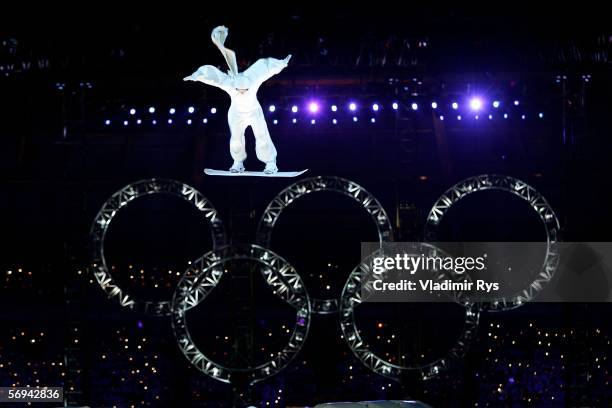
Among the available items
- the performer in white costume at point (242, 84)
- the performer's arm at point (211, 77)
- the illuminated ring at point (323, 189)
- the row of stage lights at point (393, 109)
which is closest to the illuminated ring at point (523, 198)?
the illuminated ring at point (323, 189)

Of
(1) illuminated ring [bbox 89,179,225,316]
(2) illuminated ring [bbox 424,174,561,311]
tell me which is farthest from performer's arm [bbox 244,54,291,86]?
(2) illuminated ring [bbox 424,174,561,311]

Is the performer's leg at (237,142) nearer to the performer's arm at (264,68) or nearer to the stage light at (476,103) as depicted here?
the performer's arm at (264,68)

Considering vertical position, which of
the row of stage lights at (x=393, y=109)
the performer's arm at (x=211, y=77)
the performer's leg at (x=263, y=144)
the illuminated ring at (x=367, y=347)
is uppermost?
the performer's arm at (x=211, y=77)

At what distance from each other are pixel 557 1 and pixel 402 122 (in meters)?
1.94

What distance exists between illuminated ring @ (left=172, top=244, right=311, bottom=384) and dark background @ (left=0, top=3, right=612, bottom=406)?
194 mm

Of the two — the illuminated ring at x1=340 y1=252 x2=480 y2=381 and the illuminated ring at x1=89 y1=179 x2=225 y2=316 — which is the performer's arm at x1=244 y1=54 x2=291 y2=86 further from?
the illuminated ring at x1=340 y1=252 x2=480 y2=381

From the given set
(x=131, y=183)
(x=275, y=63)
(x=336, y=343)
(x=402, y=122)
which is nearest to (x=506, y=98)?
(x=402, y=122)

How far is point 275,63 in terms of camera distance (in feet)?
29.3

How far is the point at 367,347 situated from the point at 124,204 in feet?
9.08

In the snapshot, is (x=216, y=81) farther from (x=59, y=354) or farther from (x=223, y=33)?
(x=59, y=354)

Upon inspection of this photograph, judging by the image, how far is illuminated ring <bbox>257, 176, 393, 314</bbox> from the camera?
952 centimetres

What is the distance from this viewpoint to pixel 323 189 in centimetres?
953

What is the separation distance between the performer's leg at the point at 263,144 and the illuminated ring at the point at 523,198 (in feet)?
5.41

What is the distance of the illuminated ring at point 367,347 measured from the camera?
932cm
